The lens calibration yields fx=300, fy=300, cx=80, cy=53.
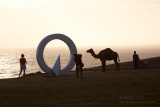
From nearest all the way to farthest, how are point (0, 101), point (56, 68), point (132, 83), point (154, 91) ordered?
1. point (0, 101)
2. point (154, 91)
3. point (132, 83)
4. point (56, 68)

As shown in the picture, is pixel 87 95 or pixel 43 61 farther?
pixel 43 61

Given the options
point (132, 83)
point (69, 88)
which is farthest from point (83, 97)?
point (132, 83)

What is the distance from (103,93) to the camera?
1363 cm

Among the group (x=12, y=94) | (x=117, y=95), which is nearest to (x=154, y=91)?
(x=117, y=95)

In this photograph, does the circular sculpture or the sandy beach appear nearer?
the sandy beach

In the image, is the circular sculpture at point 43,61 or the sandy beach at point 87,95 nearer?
the sandy beach at point 87,95

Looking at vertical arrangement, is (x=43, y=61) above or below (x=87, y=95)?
above

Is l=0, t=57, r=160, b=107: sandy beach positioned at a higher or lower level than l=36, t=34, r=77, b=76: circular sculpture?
lower

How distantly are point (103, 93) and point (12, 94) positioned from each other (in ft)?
13.4

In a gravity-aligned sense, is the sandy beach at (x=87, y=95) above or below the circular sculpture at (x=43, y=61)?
below

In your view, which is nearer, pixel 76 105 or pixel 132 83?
pixel 76 105

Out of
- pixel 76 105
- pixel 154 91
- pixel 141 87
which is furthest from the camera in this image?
pixel 141 87

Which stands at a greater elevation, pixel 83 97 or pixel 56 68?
pixel 56 68

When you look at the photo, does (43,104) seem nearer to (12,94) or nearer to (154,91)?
(12,94)
